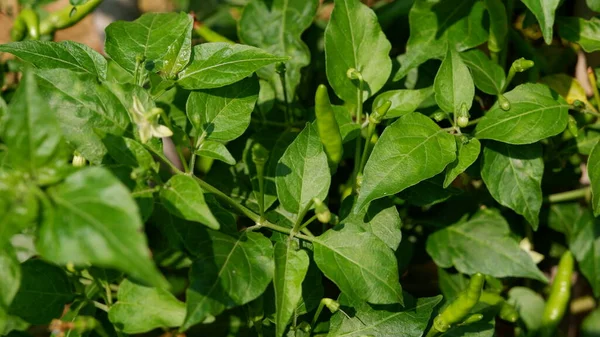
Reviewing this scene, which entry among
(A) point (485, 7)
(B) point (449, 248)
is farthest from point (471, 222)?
(A) point (485, 7)

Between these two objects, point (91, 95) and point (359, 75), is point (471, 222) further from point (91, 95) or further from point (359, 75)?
point (91, 95)

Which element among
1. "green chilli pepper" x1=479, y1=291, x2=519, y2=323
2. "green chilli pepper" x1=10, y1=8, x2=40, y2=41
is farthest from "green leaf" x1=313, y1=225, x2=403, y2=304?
"green chilli pepper" x1=10, y1=8, x2=40, y2=41

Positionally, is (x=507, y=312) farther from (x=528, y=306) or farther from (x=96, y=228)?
(x=96, y=228)

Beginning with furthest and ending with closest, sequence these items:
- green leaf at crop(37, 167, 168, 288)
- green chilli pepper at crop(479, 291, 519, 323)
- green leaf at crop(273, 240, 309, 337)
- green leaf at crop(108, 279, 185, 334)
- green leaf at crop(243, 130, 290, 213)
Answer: green chilli pepper at crop(479, 291, 519, 323) < green leaf at crop(243, 130, 290, 213) < green leaf at crop(108, 279, 185, 334) < green leaf at crop(273, 240, 309, 337) < green leaf at crop(37, 167, 168, 288)

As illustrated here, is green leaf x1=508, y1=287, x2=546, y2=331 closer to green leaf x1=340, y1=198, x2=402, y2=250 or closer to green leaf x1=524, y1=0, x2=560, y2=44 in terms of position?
green leaf x1=340, y1=198, x2=402, y2=250

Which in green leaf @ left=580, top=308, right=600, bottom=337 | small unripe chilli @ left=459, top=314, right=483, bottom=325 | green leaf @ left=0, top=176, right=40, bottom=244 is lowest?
green leaf @ left=580, top=308, right=600, bottom=337

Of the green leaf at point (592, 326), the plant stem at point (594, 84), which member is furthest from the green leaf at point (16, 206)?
the green leaf at point (592, 326)

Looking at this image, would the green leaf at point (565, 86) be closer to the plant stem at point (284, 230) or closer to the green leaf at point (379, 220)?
the green leaf at point (379, 220)
